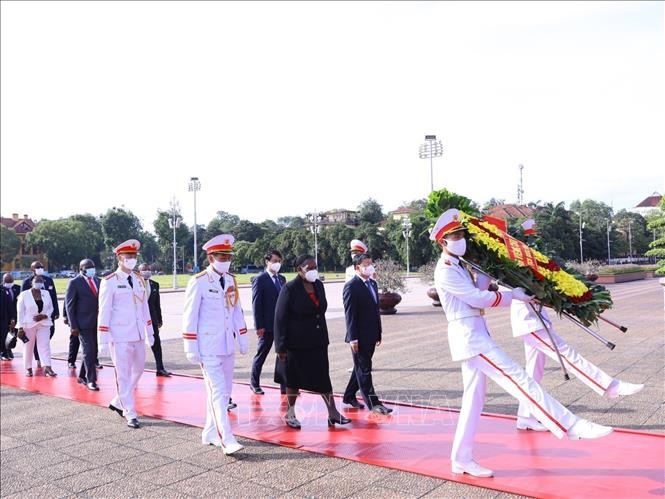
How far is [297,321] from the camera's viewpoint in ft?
19.2

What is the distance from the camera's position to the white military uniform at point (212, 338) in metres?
5.35

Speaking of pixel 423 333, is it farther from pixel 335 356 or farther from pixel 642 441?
pixel 642 441

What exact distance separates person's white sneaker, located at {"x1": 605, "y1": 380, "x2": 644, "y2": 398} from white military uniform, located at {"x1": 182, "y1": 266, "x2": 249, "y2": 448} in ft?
10.3

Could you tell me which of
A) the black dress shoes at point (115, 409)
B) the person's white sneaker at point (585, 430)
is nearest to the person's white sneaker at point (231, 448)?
the black dress shoes at point (115, 409)

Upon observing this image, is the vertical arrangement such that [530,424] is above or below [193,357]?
Answer: below

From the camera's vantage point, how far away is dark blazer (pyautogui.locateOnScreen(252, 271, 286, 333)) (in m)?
7.42

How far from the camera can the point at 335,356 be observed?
10.4 m

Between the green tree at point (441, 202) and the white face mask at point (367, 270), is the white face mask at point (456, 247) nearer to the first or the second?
the green tree at point (441, 202)

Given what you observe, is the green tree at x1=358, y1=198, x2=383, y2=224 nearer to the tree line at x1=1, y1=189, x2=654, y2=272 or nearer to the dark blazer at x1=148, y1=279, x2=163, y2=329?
the tree line at x1=1, y1=189, x2=654, y2=272

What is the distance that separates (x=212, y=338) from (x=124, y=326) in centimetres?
157

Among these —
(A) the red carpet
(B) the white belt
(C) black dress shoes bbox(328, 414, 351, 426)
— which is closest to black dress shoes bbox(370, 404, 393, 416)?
(A) the red carpet

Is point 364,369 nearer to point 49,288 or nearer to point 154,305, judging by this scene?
point 154,305

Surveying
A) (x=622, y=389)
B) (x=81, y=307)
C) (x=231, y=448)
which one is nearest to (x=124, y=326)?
(x=81, y=307)

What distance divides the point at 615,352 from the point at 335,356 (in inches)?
188
